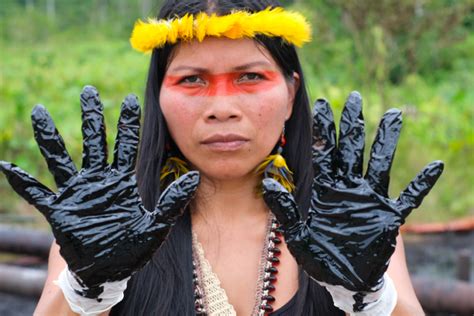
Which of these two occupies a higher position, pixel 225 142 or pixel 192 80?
pixel 192 80

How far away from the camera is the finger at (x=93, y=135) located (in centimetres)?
154

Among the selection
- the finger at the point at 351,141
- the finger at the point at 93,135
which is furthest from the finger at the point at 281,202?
the finger at the point at 93,135

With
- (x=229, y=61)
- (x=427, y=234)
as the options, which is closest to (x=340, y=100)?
(x=427, y=234)

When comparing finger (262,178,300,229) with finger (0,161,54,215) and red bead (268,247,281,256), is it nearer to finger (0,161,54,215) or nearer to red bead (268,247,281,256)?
red bead (268,247,281,256)

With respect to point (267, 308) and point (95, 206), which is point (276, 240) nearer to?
point (267, 308)

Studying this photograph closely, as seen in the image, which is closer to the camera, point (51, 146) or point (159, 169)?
point (51, 146)

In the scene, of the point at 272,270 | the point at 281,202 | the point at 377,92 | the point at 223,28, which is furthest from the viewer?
the point at 377,92

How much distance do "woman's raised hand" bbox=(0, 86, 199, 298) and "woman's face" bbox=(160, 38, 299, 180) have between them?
0.63 feet

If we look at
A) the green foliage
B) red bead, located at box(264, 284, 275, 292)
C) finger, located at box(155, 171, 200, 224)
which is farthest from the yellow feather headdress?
the green foliage

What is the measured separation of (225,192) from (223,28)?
0.40 metres

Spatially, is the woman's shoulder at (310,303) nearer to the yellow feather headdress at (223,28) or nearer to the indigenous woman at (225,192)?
the indigenous woman at (225,192)

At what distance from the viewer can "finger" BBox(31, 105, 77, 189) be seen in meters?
1.52

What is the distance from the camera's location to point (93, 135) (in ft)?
5.06

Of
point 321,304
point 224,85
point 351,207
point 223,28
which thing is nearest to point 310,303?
point 321,304
